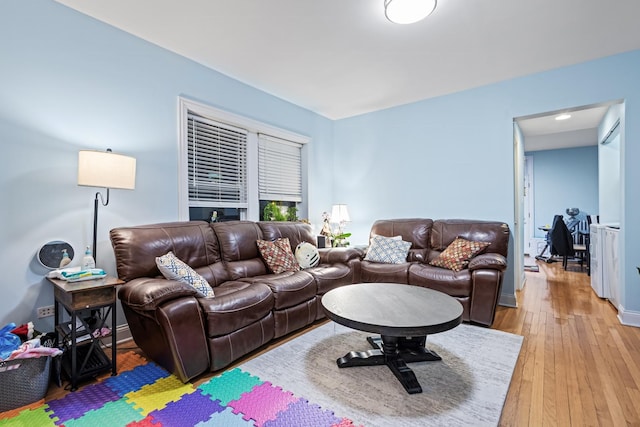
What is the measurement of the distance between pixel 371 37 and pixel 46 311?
10.8ft

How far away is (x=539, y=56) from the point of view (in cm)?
296

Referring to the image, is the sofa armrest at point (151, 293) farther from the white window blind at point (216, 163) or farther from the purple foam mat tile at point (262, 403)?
the white window blind at point (216, 163)

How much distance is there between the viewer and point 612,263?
325 cm

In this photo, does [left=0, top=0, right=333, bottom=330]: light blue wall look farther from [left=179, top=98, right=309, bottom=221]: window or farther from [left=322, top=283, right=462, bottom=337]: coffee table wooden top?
[left=322, top=283, right=462, bottom=337]: coffee table wooden top

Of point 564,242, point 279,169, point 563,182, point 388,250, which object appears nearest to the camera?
point 388,250

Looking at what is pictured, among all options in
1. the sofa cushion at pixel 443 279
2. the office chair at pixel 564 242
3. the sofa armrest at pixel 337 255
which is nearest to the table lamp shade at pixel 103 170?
the sofa armrest at pixel 337 255

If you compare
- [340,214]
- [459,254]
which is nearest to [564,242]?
[459,254]

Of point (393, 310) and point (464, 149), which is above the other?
point (464, 149)

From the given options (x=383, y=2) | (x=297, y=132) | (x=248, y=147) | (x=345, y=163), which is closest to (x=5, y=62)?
(x=248, y=147)

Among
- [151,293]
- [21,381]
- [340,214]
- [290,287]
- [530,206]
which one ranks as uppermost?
[530,206]

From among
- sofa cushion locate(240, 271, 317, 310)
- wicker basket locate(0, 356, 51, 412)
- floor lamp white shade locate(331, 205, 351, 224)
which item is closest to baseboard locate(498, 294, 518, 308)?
floor lamp white shade locate(331, 205, 351, 224)

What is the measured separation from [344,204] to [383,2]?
9.92ft

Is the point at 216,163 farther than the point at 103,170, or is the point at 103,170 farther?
the point at 216,163

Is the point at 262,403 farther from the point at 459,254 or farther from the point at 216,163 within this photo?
the point at 216,163
